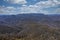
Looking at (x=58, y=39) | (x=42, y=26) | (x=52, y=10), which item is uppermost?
(x=52, y=10)

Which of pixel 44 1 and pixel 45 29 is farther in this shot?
pixel 44 1

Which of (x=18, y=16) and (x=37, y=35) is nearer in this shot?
(x=37, y=35)

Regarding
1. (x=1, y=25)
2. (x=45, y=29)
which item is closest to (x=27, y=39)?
(x=45, y=29)

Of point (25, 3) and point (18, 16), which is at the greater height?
point (25, 3)

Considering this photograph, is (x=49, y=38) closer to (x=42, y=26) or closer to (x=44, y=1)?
(x=42, y=26)

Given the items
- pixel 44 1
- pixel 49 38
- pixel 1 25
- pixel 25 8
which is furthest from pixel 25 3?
pixel 49 38

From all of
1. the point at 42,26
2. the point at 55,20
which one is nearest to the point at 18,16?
the point at 42,26

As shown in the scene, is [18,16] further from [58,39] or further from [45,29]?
[58,39]

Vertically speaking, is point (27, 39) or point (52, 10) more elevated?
point (52, 10)
